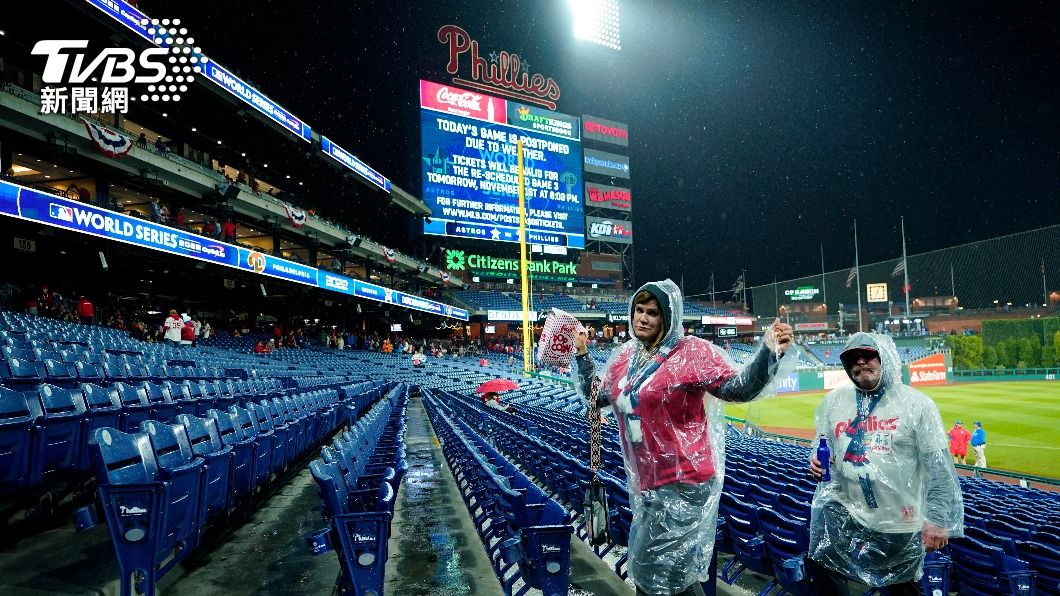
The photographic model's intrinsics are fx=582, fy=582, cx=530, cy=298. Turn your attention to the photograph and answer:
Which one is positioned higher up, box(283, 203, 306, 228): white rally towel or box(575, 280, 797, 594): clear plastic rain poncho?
box(283, 203, 306, 228): white rally towel

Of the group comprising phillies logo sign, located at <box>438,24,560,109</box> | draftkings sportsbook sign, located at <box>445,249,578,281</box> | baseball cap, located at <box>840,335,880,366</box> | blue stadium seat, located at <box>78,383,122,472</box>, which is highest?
phillies logo sign, located at <box>438,24,560,109</box>

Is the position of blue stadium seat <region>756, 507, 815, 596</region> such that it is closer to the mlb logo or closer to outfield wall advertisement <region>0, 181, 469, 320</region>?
outfield wall advertisement <region>0, 181, 469, 320</region>

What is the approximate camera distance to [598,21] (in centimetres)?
5675

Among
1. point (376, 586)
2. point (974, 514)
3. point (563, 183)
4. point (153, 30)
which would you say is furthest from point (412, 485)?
point (563, 183)

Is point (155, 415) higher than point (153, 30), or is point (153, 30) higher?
point (153, 30)

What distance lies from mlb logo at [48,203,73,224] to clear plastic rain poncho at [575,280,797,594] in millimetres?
16942

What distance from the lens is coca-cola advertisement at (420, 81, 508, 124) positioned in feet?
142

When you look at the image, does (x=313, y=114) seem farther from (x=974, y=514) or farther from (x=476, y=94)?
(x=974, y=514)

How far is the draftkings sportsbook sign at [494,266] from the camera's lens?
48.0 meters

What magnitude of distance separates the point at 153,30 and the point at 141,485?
74.1 ft

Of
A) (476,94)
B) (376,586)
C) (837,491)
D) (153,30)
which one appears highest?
(476,94)

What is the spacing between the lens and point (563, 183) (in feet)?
156

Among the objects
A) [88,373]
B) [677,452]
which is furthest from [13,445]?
[88,373]

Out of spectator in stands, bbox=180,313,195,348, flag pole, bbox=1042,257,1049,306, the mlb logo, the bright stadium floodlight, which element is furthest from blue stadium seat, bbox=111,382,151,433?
flag pole, bbox=1042,257,1049,306
